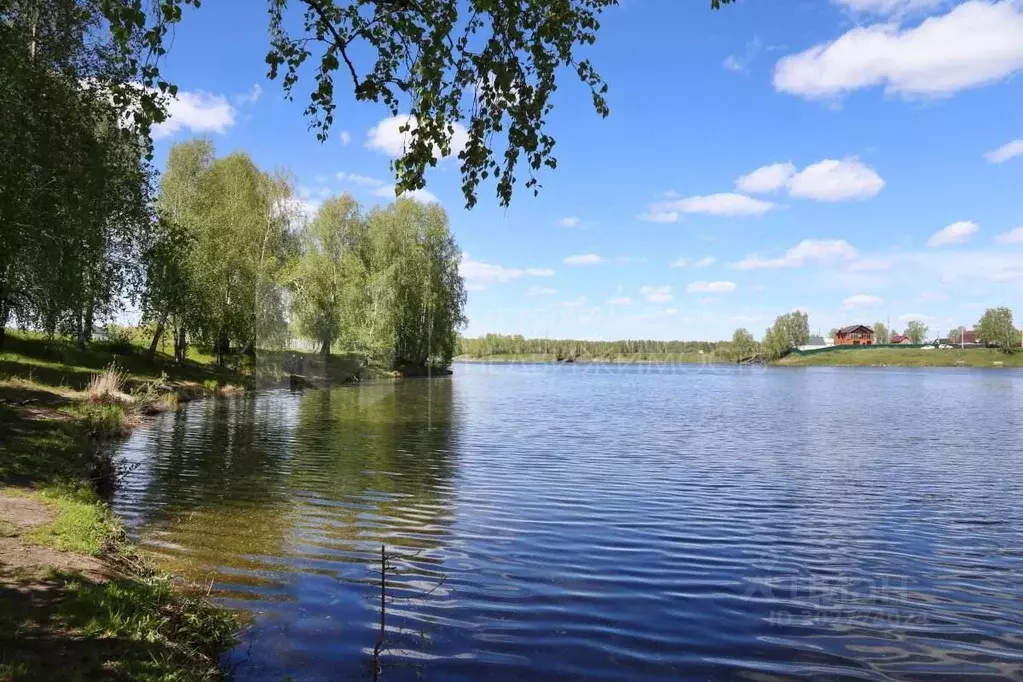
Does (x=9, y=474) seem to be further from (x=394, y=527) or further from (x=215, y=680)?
(x=215, y=680)

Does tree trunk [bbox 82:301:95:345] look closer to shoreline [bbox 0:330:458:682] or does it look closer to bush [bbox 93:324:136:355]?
shoreline [bbox 0:330:458:682]

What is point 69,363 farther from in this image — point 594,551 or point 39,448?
point 594,551

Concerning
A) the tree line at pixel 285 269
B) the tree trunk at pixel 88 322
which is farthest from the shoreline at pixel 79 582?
the tree line at pixel 285 269

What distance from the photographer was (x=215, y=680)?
6.32 meters

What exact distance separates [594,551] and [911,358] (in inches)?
6918

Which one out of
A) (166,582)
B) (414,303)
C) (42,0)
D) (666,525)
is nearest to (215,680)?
(166,582)

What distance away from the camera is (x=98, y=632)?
244 inches

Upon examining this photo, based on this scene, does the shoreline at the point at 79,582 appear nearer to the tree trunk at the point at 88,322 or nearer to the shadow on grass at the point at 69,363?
the tree trunk at the point at 88,322

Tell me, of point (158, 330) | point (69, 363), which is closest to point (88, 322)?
point (69, 363)

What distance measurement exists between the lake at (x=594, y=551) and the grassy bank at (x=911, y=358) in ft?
495

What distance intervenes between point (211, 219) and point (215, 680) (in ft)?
146

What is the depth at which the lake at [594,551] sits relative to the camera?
730cm

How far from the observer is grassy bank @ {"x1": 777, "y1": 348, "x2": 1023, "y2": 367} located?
499 ft

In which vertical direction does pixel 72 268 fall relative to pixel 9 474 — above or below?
above
